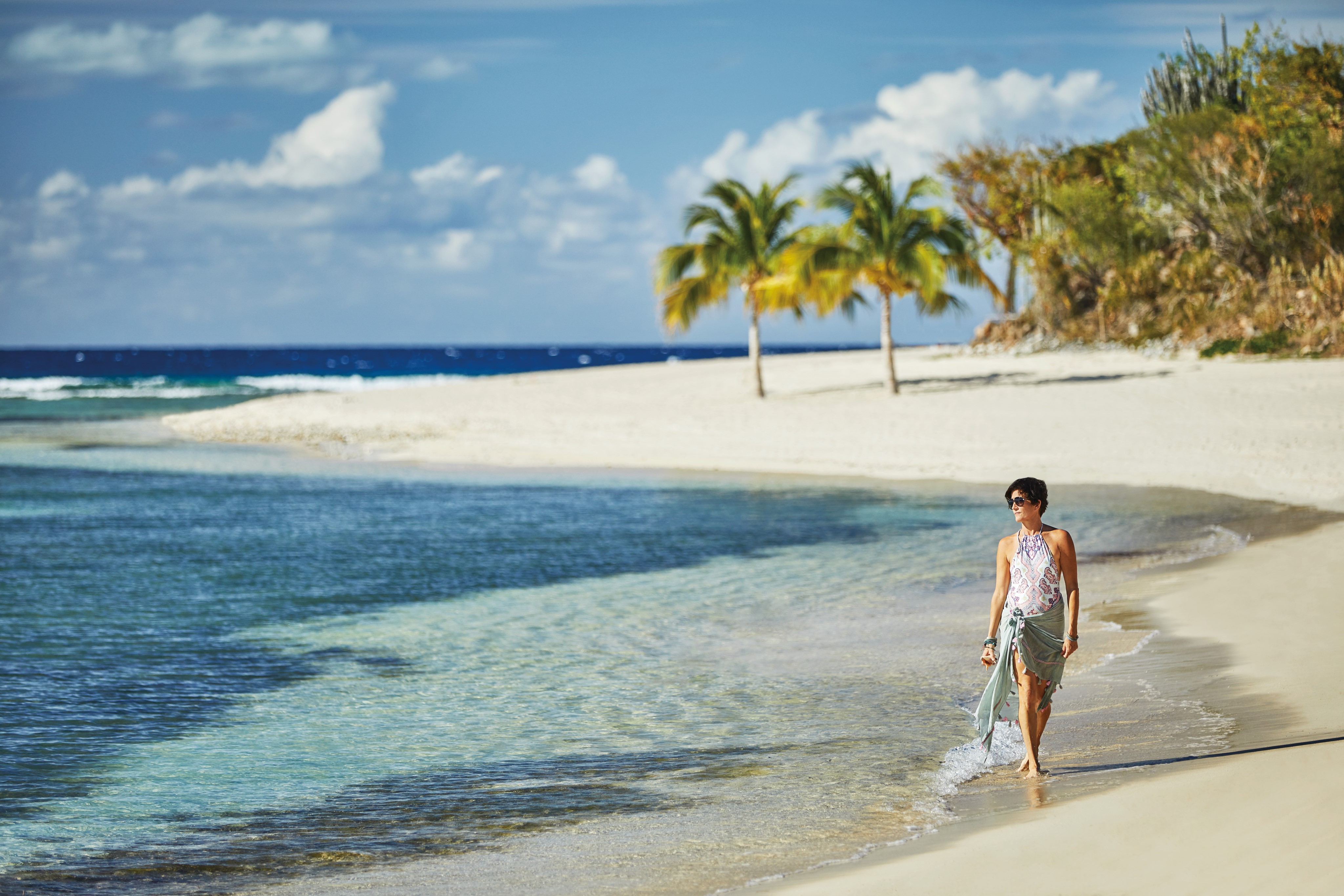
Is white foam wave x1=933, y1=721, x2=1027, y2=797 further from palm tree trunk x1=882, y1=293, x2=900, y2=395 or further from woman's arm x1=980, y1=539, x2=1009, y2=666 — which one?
palm tree trunk x1=882, y1=293, x2=900, y2=395

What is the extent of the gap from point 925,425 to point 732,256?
27.2 feet

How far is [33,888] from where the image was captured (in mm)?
5559

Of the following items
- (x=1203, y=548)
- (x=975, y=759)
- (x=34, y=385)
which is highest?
(x=34, y=385)

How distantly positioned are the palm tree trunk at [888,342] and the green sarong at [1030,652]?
2397cm

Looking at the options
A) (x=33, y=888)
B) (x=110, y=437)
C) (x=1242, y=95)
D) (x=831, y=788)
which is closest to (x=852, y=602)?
(x=831, y=788)

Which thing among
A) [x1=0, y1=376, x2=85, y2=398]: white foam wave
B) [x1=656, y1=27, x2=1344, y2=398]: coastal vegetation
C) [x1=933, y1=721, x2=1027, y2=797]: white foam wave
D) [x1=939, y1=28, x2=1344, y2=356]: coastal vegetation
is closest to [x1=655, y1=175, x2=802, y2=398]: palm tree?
[x1=656, y1=27, x2=1344, y2=398]: coastal vegetation

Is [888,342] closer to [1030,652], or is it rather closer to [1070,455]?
[1070,455]

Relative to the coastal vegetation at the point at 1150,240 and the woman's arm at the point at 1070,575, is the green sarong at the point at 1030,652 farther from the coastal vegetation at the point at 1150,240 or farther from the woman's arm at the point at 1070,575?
the coastal vegetation at the point at 1150,240

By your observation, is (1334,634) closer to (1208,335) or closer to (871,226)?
(871,226)

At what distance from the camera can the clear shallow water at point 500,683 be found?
6.01 m

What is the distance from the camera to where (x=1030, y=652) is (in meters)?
6.11

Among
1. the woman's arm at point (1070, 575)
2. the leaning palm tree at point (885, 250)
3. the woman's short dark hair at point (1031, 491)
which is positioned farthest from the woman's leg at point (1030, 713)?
the leaning palm tree at point (885, 250)

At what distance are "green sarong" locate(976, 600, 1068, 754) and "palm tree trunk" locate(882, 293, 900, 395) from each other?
2397 centimetres

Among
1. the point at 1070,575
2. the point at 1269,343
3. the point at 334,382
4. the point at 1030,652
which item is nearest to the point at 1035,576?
the point at 1070,575
